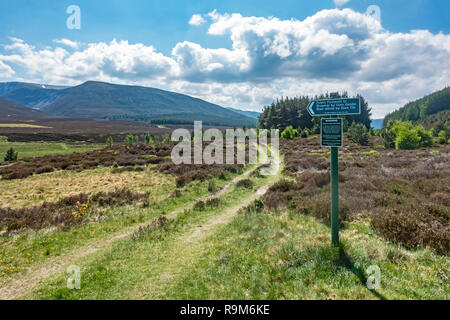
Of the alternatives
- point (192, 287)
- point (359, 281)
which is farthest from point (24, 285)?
point (359, 281)

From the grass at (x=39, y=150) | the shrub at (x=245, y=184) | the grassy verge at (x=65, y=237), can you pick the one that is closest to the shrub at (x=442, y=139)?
the shrub at (x=245, y=184)

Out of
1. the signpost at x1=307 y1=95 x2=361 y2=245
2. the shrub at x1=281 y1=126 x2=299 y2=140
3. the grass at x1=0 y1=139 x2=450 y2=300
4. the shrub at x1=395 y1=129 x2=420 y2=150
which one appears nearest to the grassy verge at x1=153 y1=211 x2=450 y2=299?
the grass at x1=0 y1=139 x2=450 y2=300

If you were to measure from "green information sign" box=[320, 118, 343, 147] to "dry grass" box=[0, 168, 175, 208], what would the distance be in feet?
50.0

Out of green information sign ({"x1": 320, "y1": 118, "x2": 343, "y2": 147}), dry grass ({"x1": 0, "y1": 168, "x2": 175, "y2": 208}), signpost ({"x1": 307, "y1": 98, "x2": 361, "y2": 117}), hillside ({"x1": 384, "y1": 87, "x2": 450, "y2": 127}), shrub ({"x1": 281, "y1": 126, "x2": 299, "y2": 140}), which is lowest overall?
dry grass ({"x1": 0, "y1": 168, "x2": 175, "y2": 208})

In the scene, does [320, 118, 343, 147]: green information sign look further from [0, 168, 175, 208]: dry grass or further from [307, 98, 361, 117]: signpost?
[0, 168, 175, 208]: dry grass

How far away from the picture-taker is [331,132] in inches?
245

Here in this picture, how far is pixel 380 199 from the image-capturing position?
10055 millimetres

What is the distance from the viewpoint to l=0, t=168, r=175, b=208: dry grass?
1634cm


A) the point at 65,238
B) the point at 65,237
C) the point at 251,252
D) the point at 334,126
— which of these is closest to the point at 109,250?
the point at 65,238

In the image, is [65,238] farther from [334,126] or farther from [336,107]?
[336,107]

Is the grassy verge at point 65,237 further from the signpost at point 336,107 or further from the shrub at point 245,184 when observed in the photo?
the signpost at point 336,107

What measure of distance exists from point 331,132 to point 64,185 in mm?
22379
